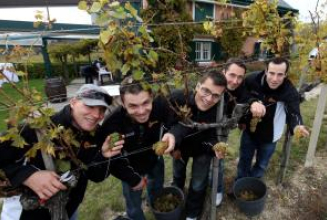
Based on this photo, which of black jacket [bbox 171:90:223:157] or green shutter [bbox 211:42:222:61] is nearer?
black jacket [bbox 171:90:223:157]

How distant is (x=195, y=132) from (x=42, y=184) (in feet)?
4.88

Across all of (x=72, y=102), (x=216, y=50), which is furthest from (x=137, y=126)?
→ (x=216, y=50)

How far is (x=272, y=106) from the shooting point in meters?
3.24

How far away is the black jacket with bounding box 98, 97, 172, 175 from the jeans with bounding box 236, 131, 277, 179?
145cm

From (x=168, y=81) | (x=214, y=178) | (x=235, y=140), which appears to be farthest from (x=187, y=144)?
(x=235, y=140)

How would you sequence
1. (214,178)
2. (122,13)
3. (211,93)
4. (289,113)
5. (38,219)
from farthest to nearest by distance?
(289,113)
(214,178)
(211,93)
(38,219)
(122,13)

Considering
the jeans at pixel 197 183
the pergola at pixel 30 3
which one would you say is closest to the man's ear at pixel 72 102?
the jeans at pixel 197 183

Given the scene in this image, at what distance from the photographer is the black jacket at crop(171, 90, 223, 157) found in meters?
2.54

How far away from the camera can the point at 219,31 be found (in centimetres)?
296

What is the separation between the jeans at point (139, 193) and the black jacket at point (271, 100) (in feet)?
4.15

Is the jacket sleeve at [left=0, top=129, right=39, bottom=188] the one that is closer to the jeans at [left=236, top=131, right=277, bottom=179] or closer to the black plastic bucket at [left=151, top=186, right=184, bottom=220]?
the black plastic bucket at [left=151, top=186, right=184, bottom=220]

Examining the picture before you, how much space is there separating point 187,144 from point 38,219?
1.52 meters

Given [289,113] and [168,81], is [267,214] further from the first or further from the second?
[168,81]

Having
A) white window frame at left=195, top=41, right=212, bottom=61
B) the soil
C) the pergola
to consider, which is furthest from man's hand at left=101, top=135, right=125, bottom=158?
white window frame at left=195, top=41, right=212, bottom=61
